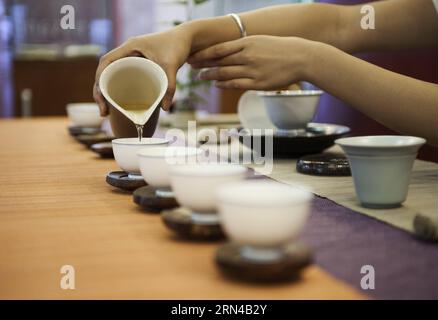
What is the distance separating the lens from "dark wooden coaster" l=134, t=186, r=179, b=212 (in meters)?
0.93

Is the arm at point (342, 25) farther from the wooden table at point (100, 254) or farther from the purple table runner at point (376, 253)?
the purple table runner at point (376, 253)

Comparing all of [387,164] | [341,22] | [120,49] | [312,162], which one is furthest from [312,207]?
[341,22]

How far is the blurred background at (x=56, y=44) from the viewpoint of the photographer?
525 centimetres

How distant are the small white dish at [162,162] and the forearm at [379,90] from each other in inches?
17.1

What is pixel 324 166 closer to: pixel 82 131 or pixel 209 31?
pixel 209 31

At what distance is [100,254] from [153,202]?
0.63 feet

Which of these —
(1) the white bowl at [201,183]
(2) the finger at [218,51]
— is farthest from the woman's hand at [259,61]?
(1) the white bowl at [201,183]

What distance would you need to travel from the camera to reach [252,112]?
1.86 m

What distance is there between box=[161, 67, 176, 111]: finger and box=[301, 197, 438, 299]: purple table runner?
1.58 ft

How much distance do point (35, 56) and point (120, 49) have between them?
4.19 meters

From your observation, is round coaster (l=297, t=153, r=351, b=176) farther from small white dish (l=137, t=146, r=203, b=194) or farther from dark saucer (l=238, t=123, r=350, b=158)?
small white dish (l=137, t=146, r=203, b=194)

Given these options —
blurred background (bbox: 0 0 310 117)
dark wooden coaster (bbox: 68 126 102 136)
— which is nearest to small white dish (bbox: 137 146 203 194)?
dark wooden coaster (bbox: 68 126 102 136)

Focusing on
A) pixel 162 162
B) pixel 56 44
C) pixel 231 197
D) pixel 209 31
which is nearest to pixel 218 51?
pixel 209 31
